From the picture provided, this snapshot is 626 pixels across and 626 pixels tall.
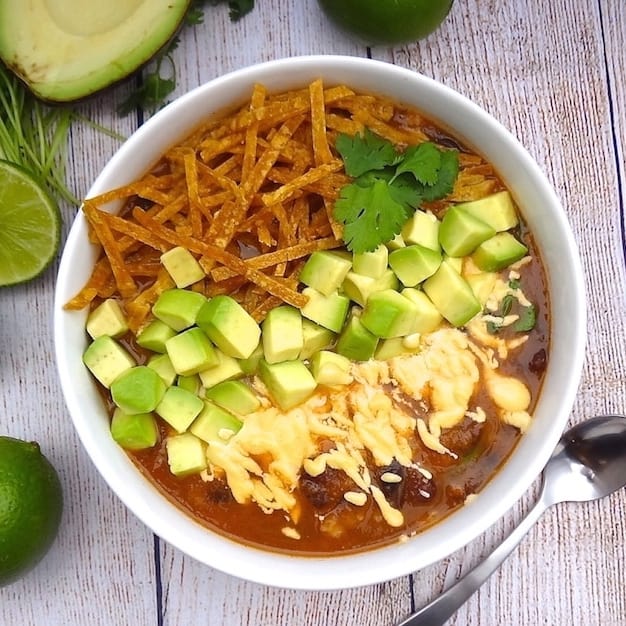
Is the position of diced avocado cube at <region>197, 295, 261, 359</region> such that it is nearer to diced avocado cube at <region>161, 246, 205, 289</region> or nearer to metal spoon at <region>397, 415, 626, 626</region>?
diced avocado cube at <region>161, 246, 205, 289</region>

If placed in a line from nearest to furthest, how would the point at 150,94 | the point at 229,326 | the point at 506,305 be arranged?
the point at 229,326, the point at 506,305, the point at 150,94

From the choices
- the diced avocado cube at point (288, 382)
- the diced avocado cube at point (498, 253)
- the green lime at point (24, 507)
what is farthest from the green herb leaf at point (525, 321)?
the green lime at point (24, 507)

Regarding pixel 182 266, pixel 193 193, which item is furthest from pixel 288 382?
pixel 193 193

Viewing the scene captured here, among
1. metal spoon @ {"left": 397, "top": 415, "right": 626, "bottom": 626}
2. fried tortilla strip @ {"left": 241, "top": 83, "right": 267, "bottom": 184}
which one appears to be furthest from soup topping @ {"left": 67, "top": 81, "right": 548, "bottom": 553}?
metal spoon @ {"left": 397, "top": 415, "right": 626, "bottom": 626}

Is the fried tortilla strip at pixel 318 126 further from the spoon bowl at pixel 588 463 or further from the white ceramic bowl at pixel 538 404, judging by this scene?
the spoon bowl at pixel 588 463

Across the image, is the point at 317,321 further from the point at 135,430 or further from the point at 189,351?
the point at 135,430

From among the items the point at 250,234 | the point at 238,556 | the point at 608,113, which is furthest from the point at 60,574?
the point at 608,113
